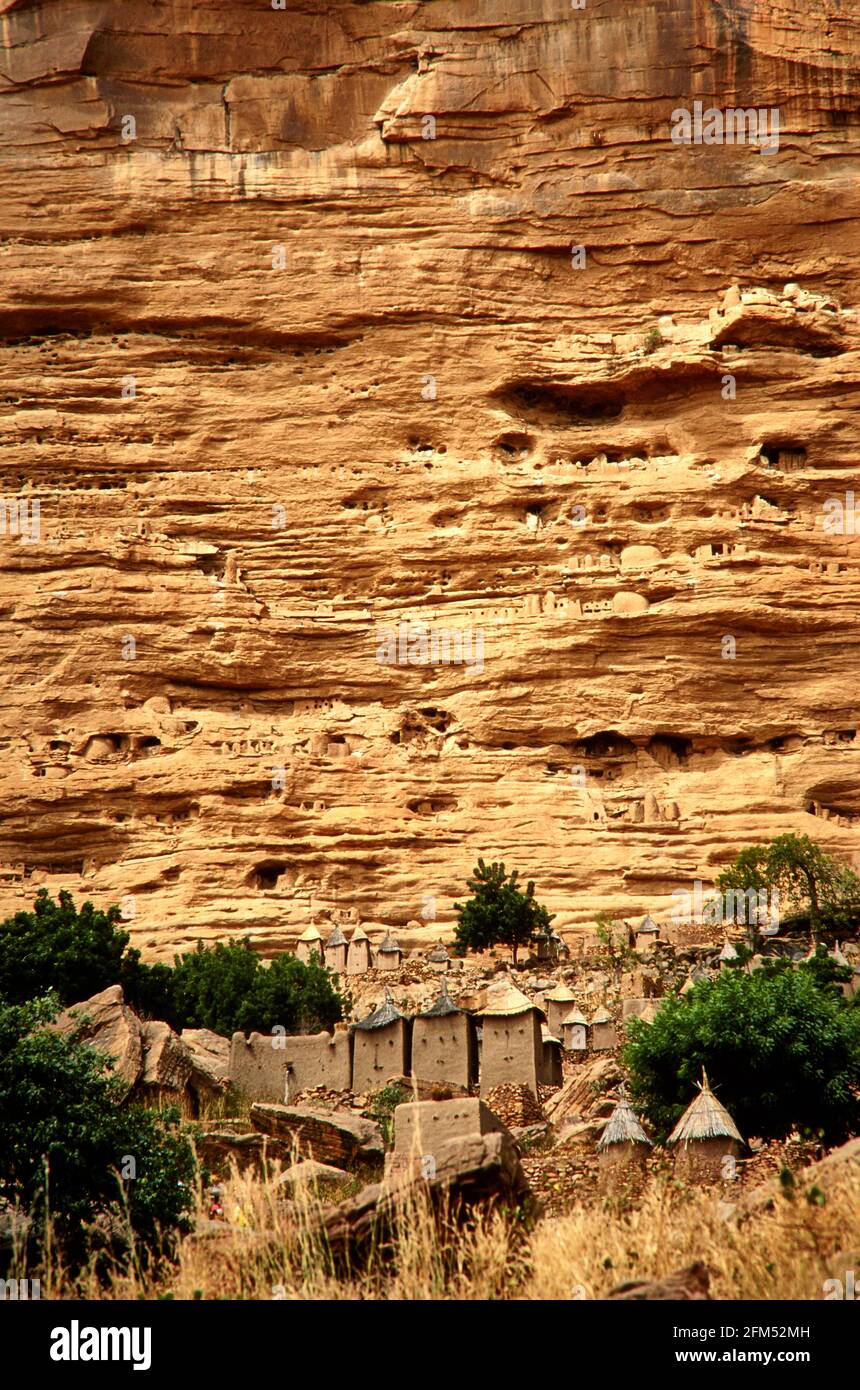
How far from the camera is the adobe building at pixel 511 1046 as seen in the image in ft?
52.9

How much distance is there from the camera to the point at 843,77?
4128cm

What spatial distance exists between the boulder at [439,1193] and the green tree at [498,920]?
19.8m

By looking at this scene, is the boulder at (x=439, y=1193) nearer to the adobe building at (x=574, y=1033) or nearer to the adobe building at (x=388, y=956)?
the adobe building at (x=574, y=1033)

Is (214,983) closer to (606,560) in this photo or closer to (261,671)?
(261,671)

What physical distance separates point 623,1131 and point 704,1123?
676 millimetres

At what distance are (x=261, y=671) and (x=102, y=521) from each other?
6.23m

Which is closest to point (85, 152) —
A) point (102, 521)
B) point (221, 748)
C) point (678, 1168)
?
point (102, 521)

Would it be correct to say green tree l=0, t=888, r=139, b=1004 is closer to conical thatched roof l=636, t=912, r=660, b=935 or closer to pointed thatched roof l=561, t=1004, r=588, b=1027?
pointed thatched roof l=561, t=1004, r=588, b=1027

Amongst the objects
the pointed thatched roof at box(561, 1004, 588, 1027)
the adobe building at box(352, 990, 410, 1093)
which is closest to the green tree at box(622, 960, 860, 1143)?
the adobe building at box(352, 990, 410, 1093)

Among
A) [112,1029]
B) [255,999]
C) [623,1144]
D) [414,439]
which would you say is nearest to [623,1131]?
[623,1144]

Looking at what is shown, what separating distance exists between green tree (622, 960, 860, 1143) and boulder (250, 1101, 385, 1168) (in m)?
2.97

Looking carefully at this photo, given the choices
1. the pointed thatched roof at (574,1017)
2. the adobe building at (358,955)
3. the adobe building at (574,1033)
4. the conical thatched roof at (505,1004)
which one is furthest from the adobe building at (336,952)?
the conical thatched roof at (505,1004)

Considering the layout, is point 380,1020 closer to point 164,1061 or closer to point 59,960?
point 164,1061

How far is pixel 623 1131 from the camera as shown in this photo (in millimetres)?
11961
